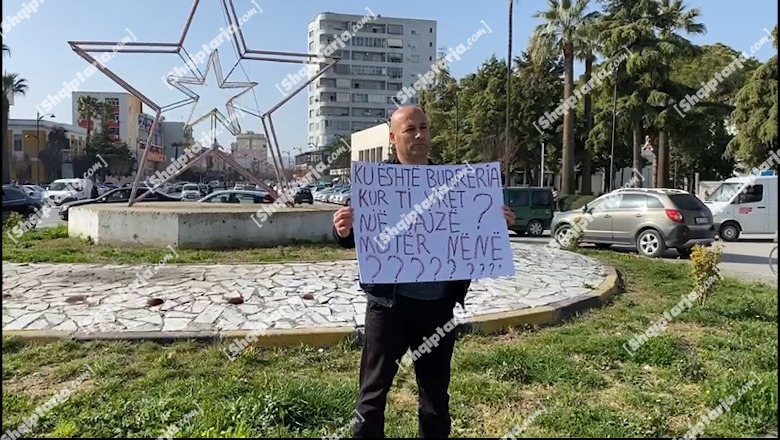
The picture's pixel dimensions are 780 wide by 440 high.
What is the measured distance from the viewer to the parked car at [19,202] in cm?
2114

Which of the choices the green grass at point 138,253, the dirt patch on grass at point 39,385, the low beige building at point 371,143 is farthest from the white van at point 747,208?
the low beige building at point 371,143

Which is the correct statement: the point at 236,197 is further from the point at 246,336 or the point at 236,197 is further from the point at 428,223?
the point at 428,223

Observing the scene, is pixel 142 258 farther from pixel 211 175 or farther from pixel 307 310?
pixel 211 175

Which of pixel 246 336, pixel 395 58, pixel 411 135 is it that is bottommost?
pixel 246 336

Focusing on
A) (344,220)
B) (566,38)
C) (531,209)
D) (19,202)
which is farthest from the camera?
(566,38)

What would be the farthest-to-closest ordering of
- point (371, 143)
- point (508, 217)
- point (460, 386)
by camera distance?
point (371, 143) < point (460, 386) < point (508, 217)

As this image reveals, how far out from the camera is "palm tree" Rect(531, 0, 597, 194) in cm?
3059

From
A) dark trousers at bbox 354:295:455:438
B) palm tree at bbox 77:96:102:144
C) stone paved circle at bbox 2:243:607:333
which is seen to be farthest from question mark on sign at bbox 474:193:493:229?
palm tree at bbox 77:96:102:144

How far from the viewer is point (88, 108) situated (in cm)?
7606

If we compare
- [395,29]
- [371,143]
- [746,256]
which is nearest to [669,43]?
[746,256]

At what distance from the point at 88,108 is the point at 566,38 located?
64720 mm

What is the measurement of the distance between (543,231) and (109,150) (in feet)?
210

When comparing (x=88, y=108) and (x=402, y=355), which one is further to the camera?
(x=88, y=108)

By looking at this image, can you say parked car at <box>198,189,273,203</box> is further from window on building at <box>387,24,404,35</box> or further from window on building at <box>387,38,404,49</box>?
window on building at <box>387,24,404,35</box>
